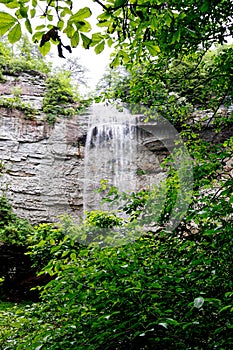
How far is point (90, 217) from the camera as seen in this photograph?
3.57 metres

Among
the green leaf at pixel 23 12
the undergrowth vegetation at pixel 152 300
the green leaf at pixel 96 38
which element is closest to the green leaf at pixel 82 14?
the green leaf at pixel 23 12

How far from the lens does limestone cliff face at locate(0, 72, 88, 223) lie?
28.7 feet

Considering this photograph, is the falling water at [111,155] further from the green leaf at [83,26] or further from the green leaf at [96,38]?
the green leaf at [83,26]

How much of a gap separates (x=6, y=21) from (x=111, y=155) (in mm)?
9638

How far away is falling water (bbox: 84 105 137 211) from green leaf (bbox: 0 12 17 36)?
9.12 m

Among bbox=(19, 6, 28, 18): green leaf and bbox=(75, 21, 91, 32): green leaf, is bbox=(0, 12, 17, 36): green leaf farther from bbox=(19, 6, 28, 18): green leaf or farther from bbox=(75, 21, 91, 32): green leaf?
bbox=(75, 21, 91, 32): green leaf

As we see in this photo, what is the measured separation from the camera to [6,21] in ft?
2.81

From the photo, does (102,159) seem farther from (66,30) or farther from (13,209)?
(66,30)

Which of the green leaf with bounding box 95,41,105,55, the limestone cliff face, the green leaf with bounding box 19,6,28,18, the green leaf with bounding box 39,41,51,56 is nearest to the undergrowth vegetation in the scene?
the green leaf with bounding box 95,41,105,55

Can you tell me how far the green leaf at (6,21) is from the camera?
86 centimetres

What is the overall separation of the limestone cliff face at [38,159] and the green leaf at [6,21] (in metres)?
8.08

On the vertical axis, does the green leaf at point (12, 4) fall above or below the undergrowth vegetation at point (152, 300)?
above

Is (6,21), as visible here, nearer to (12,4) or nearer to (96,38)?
(12,4)

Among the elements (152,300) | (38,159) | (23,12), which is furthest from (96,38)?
(38,159)
